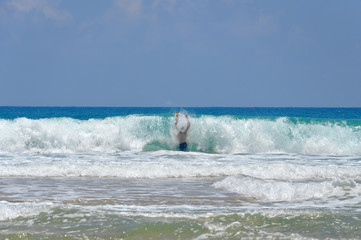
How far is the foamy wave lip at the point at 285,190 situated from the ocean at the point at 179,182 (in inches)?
0.7

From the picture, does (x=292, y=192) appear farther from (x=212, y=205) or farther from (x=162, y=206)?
(x=162, y=206)

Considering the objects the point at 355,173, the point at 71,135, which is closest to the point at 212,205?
the point at 355,173

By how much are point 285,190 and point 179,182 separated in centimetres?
290

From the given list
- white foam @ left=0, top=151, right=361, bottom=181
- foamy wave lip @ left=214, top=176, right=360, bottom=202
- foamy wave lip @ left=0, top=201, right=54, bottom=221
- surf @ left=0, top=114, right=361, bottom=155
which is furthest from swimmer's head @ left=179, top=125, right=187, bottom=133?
foamy wave lip @ left=0, top=201, right=54, bottom=221

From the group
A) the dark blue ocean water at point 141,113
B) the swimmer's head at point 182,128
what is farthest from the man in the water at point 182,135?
the dark blue ocean water at point 141,113

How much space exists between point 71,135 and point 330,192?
12.9 meters

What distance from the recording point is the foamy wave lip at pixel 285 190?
8094 millimetres

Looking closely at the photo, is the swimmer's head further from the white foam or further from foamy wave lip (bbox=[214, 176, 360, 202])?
foamy wave lip (bbox=[214, 176, 360, 202])

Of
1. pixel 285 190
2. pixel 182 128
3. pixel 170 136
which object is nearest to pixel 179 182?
pixel 285 190

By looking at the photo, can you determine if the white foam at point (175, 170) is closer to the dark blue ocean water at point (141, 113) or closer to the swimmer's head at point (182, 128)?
the swimmer's head at point (182, 128)

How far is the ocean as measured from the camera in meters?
5.76

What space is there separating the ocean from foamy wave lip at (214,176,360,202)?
2cm

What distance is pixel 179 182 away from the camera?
10500 millimetres

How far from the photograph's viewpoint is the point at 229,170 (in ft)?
40.2
